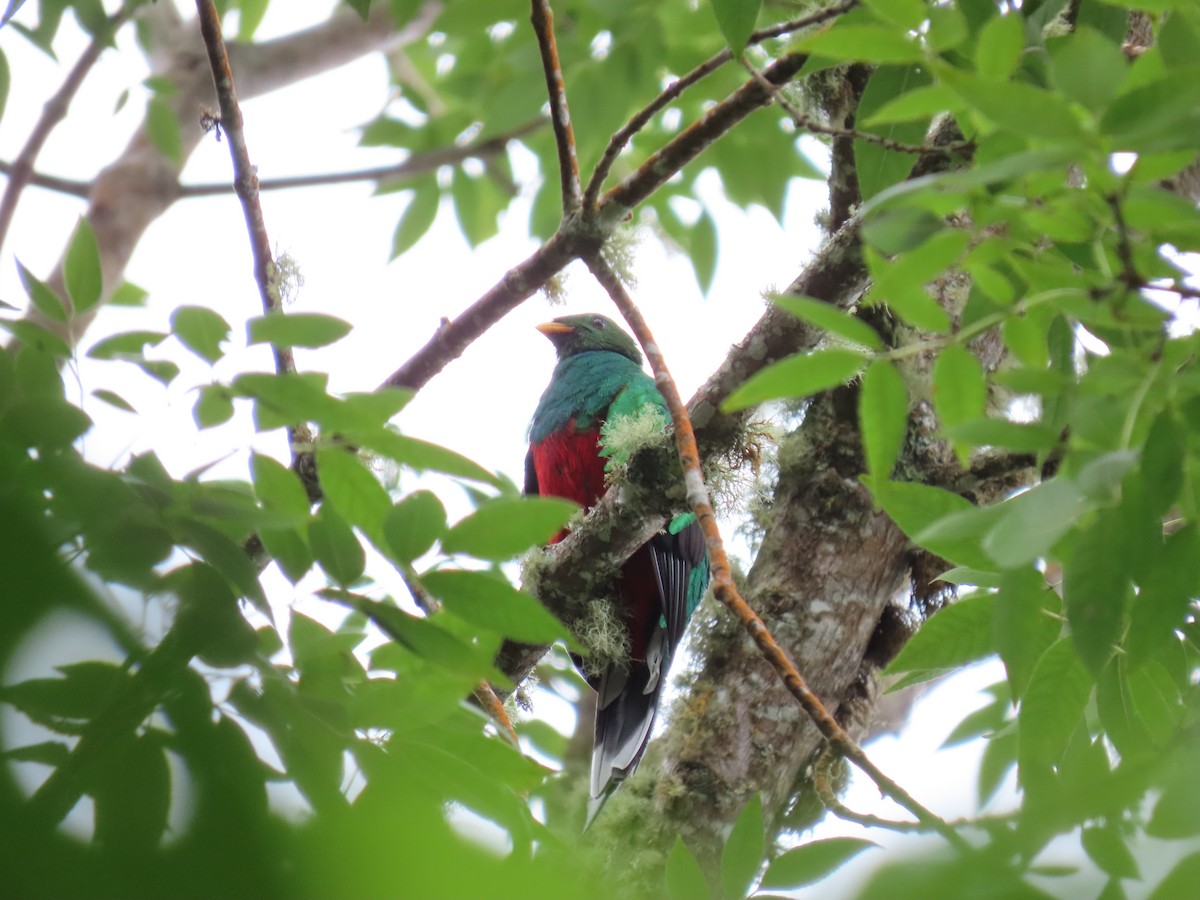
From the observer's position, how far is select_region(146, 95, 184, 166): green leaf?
14.7 ft

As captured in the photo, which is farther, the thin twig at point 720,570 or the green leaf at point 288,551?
the thin twig at point 720,570

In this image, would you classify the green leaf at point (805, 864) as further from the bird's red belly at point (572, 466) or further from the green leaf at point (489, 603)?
the bird's red belly at point (572, 466)

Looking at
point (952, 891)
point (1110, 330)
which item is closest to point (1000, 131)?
point (1110, 330)

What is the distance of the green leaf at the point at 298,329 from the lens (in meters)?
1.41

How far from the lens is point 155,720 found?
45 cm

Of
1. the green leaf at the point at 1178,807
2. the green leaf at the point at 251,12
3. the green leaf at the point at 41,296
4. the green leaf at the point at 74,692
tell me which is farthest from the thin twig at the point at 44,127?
the green leaf at the point at 1178,807

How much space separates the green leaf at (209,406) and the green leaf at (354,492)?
15 cm

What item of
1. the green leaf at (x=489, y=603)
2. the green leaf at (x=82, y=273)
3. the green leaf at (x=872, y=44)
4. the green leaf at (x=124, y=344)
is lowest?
the green leaf at (x=489, y=603)

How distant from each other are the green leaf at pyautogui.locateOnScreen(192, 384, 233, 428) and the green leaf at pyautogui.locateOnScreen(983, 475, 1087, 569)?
94 centimetres

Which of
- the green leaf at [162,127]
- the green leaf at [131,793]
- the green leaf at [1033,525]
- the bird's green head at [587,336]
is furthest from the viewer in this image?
the bird's green head at [587,336]

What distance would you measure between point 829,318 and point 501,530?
0.46 metres

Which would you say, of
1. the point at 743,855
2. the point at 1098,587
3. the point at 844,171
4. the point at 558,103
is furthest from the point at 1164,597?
the point at 844,171

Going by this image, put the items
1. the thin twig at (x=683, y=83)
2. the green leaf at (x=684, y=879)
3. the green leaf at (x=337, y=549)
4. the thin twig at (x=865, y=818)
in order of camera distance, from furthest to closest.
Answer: the thin twig at (x=683, y=83)
the green leaf at (x=684, y=879)
the green leaf at (x=337, y=549)
the thin twig at (x=865, y=818)

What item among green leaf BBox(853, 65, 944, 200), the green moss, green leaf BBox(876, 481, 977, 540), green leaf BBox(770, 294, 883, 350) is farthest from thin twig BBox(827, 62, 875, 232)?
green leaf BBox(770, 294, 883, 350)
